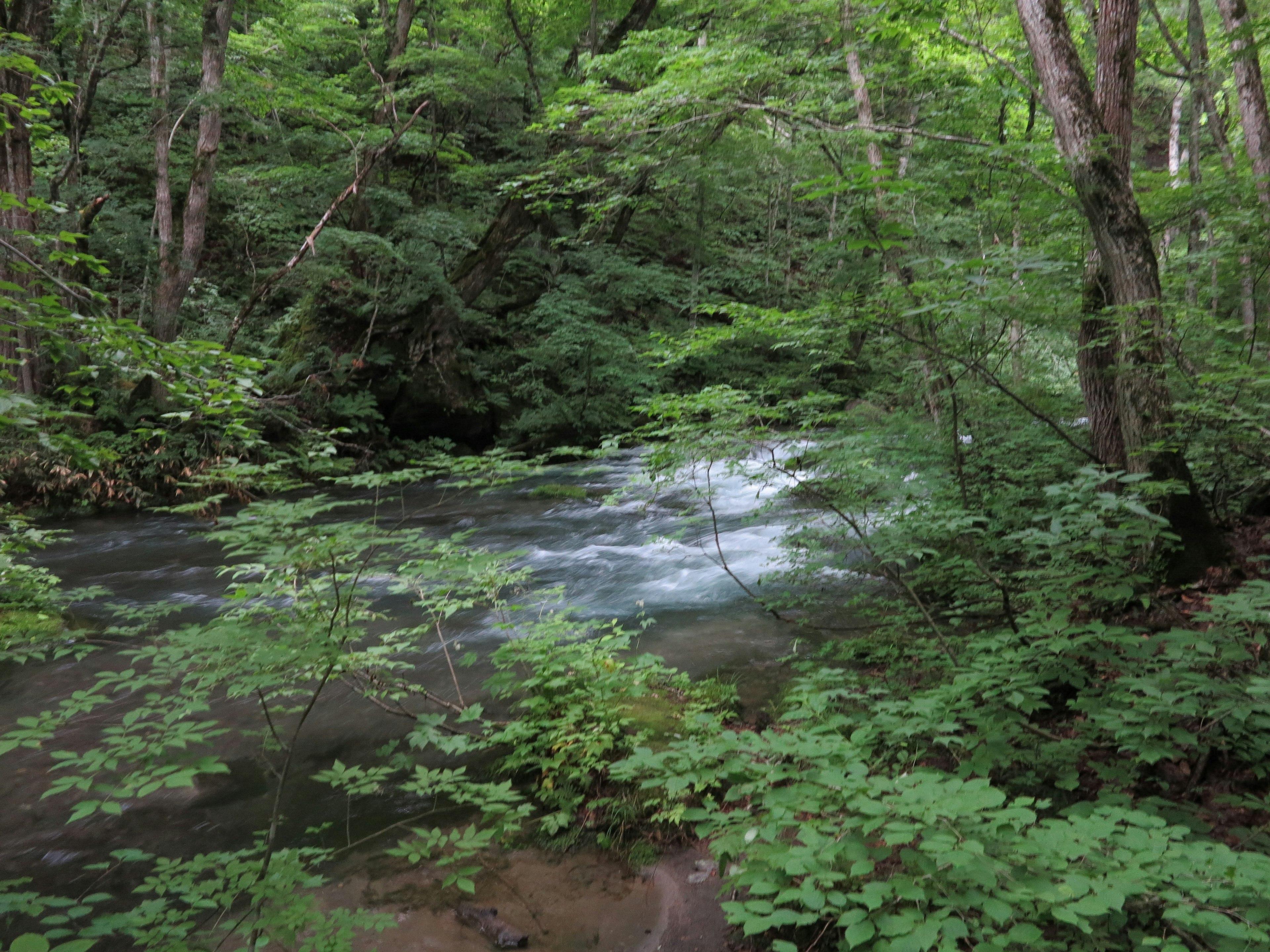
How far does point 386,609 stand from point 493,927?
4496mm

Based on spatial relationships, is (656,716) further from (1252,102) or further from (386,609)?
(1252,102)

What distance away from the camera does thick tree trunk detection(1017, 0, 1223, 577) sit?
423 cm

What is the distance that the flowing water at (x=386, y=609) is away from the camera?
385 centimetres

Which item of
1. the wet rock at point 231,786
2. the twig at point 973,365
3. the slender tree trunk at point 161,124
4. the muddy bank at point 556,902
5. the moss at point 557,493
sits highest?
the slender tree trunk at point 161,124

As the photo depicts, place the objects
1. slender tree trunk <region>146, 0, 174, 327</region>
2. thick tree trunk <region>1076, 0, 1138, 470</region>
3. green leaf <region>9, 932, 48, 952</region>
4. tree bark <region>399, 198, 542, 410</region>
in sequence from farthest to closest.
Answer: tree bark <region>399, 198, 542, 410</region> → slender tree trunk <region>146, 0, 174, 327</region> → thick tree trunk <region>1076, 0, 1138, 470</region> → green leaf <region>9, 932, 48, 952</region>

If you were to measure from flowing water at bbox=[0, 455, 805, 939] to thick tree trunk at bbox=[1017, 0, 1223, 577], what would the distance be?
2.83 m

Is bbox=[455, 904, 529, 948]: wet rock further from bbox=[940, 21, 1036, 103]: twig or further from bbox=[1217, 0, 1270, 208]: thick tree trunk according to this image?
bbox=[1217, 0, 1270, 208]: thick tree trunk

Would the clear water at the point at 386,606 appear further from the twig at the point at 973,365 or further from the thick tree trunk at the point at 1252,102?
the thick tree trunk at the point at 1252,102

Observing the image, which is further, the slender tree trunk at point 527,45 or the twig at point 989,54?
the slender tree trunk at point 527,45

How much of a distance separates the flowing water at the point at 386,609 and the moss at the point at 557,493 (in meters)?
0.13

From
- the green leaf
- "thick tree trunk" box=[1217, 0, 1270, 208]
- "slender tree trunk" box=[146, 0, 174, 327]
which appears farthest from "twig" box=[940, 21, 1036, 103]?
"slender tree trunk" box=[146, 0, 174, 327]

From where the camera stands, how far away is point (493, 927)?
3.09 meters

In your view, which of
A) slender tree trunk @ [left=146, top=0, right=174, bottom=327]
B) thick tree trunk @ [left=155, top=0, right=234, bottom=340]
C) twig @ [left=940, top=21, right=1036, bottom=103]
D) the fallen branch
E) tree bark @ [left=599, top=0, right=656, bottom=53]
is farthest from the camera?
tree bark @ [left=599, top=0, right=656, bottom=53]

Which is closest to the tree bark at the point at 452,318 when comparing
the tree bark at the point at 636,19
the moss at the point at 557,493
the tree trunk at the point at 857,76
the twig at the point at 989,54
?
the moss at the point at 557,493
